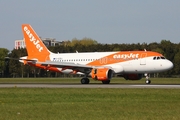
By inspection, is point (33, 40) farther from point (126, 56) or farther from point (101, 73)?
point (126, 56)

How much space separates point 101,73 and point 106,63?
3.47m

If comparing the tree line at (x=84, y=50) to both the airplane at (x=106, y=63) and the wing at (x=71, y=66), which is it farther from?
the wing at (x=71, y=66)

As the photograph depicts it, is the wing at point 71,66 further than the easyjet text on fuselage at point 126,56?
Yes

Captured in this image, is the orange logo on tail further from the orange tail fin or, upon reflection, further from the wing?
the wing

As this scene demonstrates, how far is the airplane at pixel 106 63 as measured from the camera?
54.1 metres

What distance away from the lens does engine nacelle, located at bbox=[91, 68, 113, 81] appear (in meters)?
53.3

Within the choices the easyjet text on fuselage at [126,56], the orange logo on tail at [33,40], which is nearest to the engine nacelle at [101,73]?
the easyjet text on fuselage at [126,56]

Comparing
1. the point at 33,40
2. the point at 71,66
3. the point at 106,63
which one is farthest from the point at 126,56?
the point at 33,40

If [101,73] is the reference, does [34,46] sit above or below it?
above

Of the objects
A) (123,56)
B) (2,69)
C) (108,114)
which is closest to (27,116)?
(108,114)

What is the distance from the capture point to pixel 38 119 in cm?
1850

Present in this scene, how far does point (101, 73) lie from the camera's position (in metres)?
53.4

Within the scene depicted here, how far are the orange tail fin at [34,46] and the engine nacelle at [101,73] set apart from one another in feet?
36.0

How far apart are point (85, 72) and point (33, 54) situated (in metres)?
10.6
